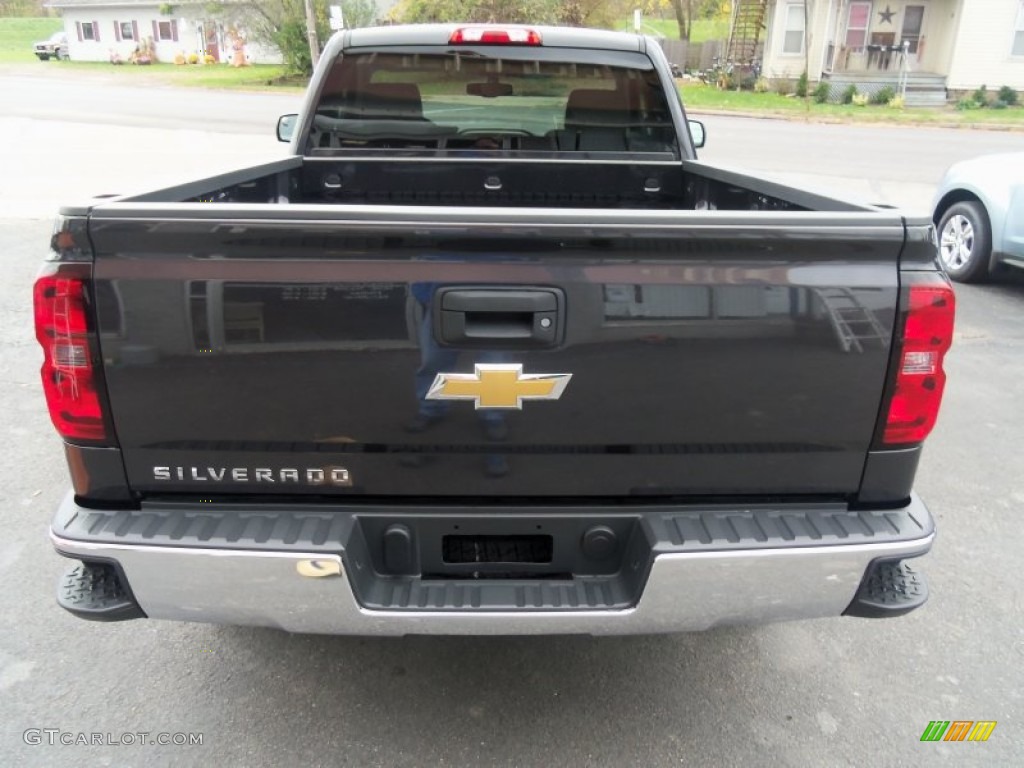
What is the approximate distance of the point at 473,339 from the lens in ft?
6.68

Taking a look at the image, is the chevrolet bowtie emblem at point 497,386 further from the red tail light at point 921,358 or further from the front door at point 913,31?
the front door at point 913,31

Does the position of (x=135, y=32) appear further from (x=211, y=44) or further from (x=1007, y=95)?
(x=1007, y=95)

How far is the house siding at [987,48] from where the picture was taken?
26.8 metres

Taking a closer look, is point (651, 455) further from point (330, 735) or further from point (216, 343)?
point (330, 735)

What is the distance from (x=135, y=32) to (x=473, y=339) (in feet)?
210

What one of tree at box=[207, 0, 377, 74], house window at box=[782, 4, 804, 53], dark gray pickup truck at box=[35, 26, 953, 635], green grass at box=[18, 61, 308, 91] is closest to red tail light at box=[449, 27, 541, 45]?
dark gray pickup truck at box=[35, 26, 953, 635]

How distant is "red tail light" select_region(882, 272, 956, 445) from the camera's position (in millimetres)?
2070

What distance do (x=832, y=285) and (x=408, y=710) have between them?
1850 millimetres

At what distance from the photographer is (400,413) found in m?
2.11

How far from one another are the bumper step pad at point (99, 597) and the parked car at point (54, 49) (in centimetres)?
6838

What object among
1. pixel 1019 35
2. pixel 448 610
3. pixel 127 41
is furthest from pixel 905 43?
pixel 127 41

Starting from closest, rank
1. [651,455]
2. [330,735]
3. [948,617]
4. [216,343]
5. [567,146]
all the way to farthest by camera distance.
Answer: [216,343], [651,455], [330,735], [948,617], [567,146]

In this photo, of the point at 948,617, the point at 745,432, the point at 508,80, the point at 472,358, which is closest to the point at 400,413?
the point at 472,358

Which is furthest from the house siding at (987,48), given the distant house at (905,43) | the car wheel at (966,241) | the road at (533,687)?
the road at (533,687)
